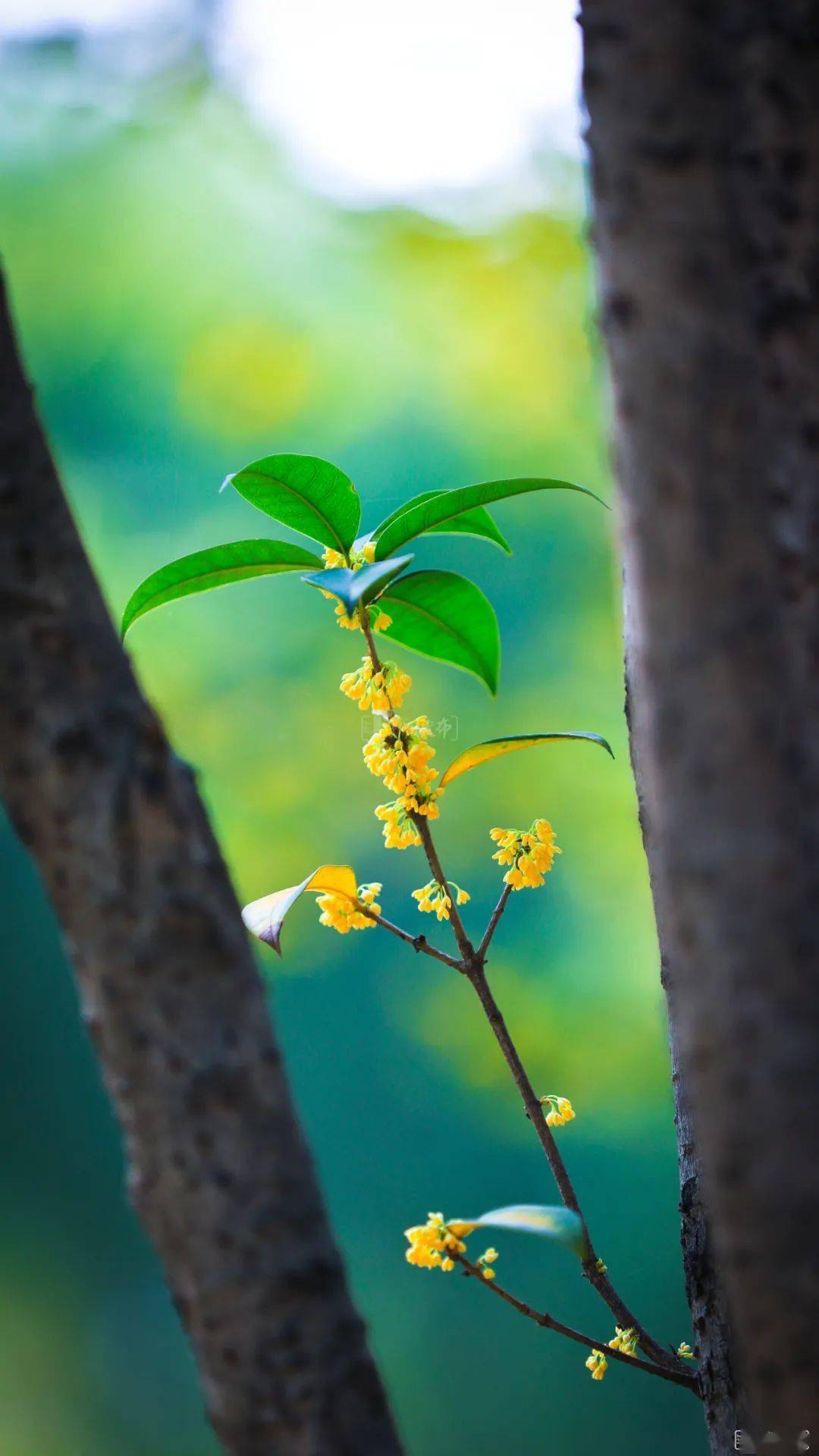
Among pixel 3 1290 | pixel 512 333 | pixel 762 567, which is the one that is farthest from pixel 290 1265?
pixel 512 333

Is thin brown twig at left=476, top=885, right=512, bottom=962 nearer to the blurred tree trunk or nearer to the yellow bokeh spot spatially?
the blurred tree trunk

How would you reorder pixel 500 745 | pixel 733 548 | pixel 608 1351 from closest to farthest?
pixel 733 548
pixel 608 1351
pixel 500 745

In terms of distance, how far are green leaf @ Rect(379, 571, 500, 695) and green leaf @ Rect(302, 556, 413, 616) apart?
0.39ft

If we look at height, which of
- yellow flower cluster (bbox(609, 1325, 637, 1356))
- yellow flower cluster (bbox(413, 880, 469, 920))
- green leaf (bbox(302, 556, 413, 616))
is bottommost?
yellow flower cluster (bbox(609, 1325, 637, 1356))

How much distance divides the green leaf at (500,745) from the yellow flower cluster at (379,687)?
0.25 feet

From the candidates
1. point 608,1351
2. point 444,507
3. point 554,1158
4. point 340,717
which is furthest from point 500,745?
point 340,717

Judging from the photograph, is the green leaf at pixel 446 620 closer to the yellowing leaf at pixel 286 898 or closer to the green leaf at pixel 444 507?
the green leaf at pixel 444 507

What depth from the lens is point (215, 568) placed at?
2.59ft

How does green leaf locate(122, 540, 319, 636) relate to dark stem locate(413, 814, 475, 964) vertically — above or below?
above

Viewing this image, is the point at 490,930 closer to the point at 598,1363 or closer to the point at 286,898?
the point at 286,898

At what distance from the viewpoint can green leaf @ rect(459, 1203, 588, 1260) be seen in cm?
59

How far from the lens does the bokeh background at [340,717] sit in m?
2.15

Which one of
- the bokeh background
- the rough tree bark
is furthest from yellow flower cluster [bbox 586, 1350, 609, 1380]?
the bokeh background

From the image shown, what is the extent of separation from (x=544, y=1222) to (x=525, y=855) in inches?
10.9
